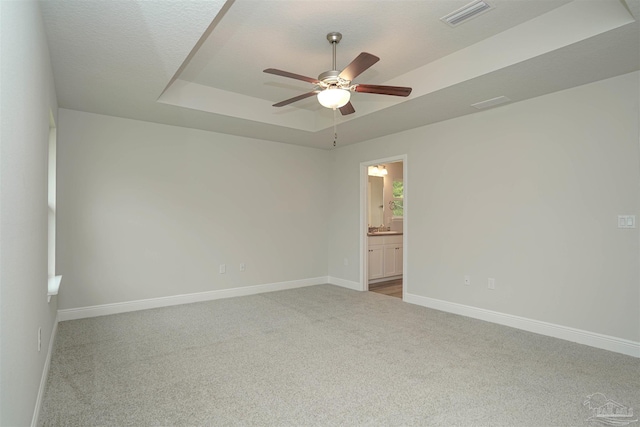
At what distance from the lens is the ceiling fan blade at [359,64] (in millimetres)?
2346

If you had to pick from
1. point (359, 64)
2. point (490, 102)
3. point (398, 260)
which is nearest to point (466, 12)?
point (359, 64)

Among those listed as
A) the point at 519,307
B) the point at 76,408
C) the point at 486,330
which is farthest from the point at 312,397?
the point at 519,307

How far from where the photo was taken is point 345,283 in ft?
19.7

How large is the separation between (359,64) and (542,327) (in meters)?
3.19

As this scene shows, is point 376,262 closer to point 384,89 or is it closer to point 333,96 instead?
point 384,89

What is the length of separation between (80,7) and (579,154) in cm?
422

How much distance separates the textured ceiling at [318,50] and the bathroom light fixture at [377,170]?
2987 mm

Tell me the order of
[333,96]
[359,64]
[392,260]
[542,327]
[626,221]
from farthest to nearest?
[392,260] < [542,327] < [626,221] < [333,96] < [359,64]

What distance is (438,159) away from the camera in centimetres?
460

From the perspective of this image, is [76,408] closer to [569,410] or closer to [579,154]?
[569,410]

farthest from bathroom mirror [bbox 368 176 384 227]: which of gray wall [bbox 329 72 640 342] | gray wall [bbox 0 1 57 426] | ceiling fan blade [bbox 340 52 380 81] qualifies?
gray wall [bbox 0 1 57 426]

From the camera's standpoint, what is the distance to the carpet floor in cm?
212

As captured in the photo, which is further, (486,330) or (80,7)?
(486,330)

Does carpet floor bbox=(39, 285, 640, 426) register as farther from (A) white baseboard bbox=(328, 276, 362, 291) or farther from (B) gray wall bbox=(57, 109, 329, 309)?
(A) white baseboard bbox=(328, 276, 362, 291)
